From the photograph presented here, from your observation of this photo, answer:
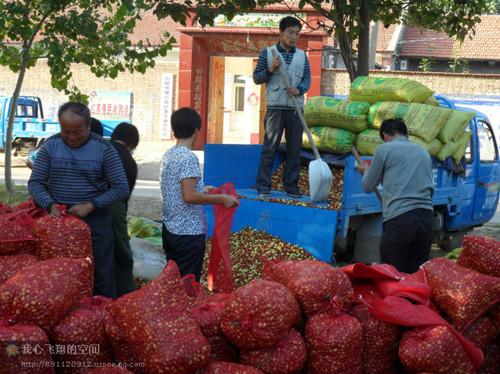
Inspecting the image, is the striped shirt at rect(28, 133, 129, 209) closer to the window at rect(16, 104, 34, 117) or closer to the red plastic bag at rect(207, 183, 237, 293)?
the red plastic bag at rect(207, 183, 237, 293)

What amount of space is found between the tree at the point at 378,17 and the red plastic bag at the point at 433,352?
20.1ft

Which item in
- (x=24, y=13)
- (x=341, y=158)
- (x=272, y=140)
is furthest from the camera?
(x=24, y=13)

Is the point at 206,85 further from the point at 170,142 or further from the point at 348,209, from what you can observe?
the point at 348,209

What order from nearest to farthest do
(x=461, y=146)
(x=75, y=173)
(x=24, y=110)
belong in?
(x=75, y=173), (x=461, y=146), (x=24, y=110)

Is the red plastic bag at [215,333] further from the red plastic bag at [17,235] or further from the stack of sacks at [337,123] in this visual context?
the stack of sacks at [337,123]

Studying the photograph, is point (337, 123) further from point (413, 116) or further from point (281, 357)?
point (281, 357)

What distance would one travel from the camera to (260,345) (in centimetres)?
310

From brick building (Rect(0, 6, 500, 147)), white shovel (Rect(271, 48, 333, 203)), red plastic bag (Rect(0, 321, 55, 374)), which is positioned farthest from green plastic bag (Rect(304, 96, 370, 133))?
brick building (Rect(0, 6, 500, 147))

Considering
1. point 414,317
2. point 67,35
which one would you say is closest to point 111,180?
point 414,317

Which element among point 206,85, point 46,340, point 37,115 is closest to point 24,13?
point 46,340

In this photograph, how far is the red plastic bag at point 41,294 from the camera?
9.67ft

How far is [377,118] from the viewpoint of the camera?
26.8 feet

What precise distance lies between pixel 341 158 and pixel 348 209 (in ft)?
4.96

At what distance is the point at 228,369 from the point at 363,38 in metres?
7.20
